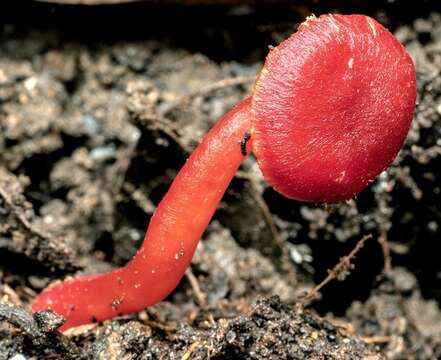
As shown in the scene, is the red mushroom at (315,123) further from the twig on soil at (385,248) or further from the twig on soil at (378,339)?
the twig on soil at (378,339)

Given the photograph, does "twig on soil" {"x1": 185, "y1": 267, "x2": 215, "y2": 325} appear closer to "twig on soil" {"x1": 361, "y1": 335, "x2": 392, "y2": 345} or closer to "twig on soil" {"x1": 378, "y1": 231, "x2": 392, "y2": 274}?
"twig on soil" {"x1": 361, "y1": 335, "x2": 392, "y2": 345}

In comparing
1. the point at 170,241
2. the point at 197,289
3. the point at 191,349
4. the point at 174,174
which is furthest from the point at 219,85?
the point at 191,349

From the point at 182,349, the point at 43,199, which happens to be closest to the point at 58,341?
the point at 182,349

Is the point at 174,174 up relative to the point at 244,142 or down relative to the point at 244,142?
down

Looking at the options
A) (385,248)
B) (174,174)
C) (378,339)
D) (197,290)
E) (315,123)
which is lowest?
(378,339)

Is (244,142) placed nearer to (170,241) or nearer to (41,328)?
(170,241)

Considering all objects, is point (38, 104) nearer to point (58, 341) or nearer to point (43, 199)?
point (43, 199)
